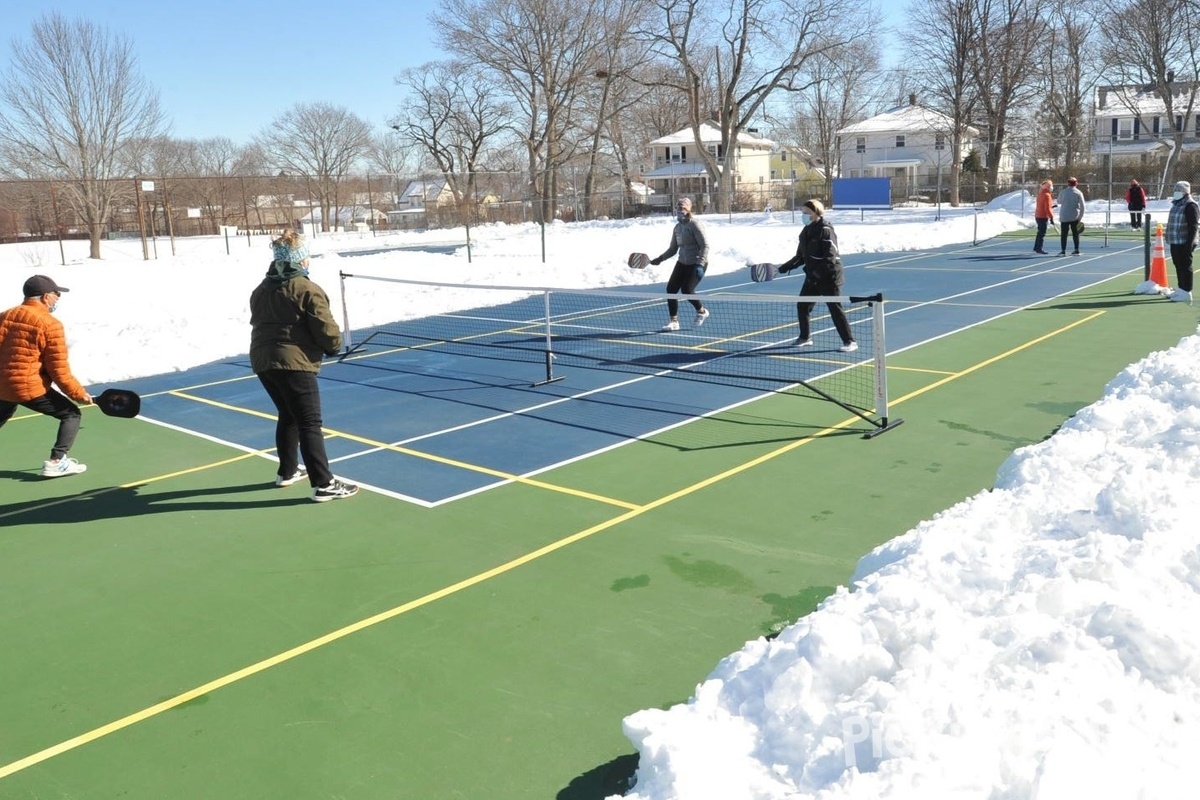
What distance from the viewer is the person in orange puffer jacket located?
28.3ft

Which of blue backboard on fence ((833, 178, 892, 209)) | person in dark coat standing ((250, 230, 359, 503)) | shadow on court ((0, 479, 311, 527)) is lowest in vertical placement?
shadow on court ((0, 479, 311, 527))

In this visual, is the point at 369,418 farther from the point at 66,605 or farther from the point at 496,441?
the point at 66,605

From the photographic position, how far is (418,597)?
20.3 feet

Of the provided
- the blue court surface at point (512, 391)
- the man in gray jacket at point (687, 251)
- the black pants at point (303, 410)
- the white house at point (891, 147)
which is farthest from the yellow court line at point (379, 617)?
the white house at point (891, 147)

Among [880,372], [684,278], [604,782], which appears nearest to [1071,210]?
[684,278]

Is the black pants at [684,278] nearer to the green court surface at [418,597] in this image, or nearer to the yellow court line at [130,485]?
the green court surface at [418,597]

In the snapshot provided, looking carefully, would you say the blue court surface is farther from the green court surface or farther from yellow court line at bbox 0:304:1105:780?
yellow court line at bbox 0:304:1105:780

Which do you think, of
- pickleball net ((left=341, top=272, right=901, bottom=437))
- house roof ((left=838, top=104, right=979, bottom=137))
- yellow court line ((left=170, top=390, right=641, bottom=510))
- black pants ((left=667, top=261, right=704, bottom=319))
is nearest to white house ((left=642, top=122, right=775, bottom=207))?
house roof ((left=838, top=104, right=979, bottom=137))

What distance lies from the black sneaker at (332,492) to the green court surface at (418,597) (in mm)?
105

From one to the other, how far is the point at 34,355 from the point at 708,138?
79292 millimetres

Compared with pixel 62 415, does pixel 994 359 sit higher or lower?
lower

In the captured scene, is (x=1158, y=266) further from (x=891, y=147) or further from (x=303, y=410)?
(x=891, y=147)

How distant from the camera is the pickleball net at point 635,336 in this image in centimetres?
1156

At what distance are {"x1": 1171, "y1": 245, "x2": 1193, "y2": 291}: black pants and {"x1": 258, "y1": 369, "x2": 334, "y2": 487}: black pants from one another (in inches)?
559
